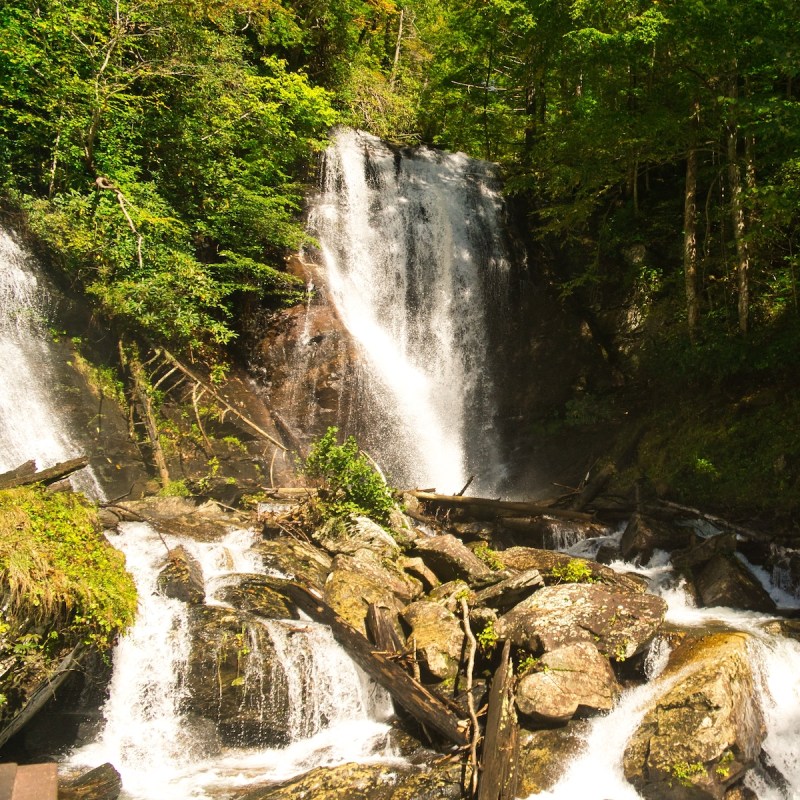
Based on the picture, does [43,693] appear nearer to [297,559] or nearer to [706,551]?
[297,559]

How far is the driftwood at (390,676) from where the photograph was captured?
555 centimetres

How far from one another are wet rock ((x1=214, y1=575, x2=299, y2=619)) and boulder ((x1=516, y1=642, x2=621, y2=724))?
2898 mm

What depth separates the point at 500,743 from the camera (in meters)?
5.27

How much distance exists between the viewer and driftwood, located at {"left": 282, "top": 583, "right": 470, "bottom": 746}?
18.2 ft

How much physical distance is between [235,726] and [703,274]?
11.2 meters

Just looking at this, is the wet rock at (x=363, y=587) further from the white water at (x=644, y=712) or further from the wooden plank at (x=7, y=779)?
the wooden plank at (x=7, y=779)

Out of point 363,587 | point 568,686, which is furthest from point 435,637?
point 568,686

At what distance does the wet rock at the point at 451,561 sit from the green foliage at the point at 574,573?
90 cm

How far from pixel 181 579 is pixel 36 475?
220cm

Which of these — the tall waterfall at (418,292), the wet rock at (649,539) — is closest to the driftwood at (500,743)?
the wet rock at (649,539)

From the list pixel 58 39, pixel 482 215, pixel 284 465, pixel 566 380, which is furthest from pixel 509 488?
pixel 58 39

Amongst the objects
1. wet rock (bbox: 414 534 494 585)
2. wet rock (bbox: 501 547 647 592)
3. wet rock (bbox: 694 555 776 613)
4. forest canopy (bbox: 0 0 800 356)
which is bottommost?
wet rock (bbox: 694 555 776 613)

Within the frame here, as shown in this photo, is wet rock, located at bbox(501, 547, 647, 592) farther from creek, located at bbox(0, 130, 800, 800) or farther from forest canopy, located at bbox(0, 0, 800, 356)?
forest canopy, located at bbox(0, 0, 800, 356)

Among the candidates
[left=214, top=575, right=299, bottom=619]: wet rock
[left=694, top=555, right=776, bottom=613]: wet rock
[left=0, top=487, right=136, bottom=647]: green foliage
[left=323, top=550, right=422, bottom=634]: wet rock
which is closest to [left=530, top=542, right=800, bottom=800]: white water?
[left=694, top=555, right=776, bottom=613]: wet rock
